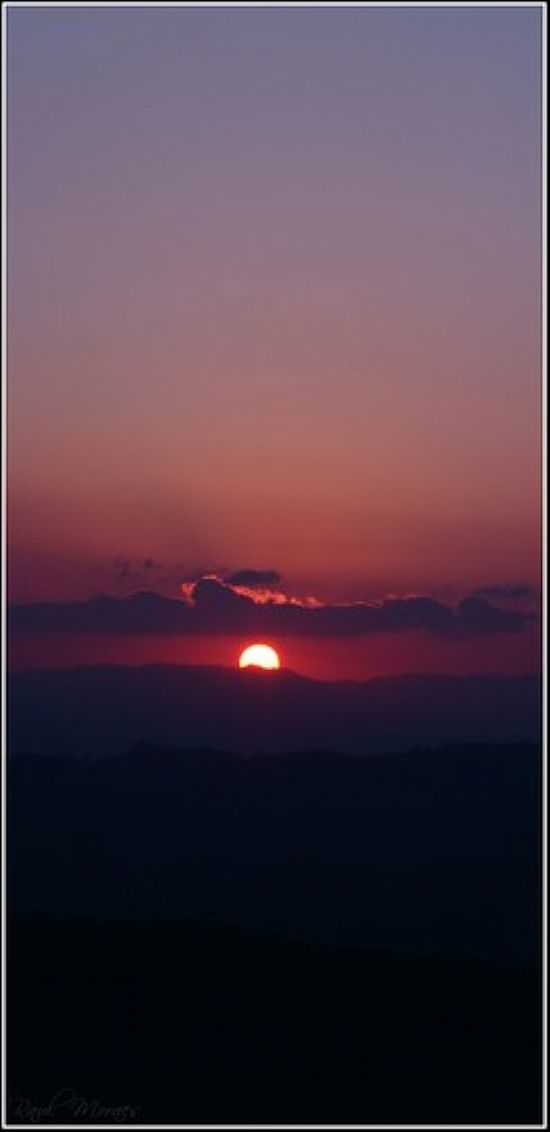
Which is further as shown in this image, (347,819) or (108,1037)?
(347,819)

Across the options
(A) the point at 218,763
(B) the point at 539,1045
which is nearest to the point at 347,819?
(A) the point at 218,763

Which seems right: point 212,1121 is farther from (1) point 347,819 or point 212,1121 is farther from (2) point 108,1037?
(1) point 347,819

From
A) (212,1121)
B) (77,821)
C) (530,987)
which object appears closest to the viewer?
(212,1121)

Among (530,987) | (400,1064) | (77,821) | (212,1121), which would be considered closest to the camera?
(212,1121)

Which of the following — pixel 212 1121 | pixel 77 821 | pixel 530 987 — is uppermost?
pixel 77 821

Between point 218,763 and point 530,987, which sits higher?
point 218,763

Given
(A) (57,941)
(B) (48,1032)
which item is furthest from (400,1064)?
(A) (57,941)

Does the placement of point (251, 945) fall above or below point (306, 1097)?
above

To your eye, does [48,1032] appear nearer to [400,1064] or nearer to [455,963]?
[400,1064]

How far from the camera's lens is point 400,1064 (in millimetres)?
21844

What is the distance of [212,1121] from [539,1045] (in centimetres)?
Result: 599

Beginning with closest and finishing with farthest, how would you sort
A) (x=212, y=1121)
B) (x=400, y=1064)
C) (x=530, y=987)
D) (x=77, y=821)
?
1. (x=212, y=1121)
2. (x=400, y=1064)
3. (x=530, y=987)
4. (x=77, y=821)

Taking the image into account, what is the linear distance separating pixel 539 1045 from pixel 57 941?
8.43 meters

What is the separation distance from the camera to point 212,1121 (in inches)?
759
